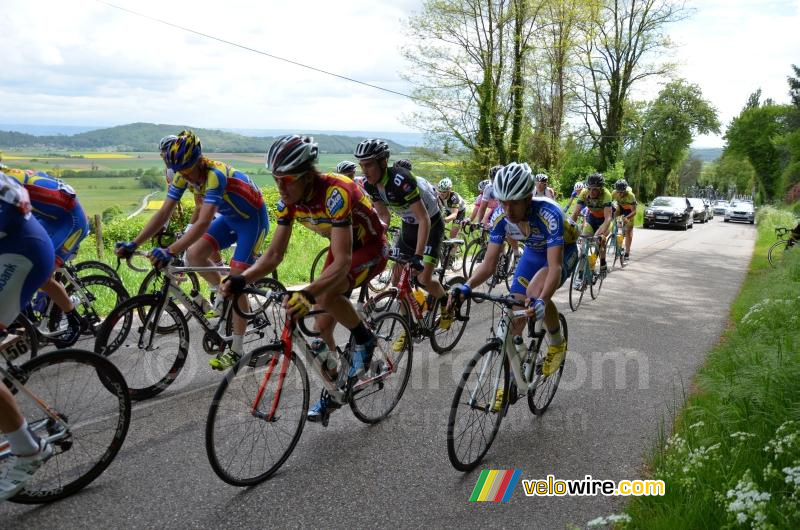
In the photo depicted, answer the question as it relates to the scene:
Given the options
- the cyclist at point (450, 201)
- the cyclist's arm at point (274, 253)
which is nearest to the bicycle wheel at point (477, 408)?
the cyclist's arm at point (274, 253)

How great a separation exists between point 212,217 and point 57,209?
157cm

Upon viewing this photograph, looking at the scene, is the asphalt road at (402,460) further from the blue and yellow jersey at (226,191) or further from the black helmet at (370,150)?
the black helmet at (370,150)

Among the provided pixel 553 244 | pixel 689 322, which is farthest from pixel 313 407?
pixel 689 322

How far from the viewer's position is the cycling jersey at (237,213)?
17.5ft

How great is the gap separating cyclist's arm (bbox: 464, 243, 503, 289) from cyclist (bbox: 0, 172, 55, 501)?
282cm

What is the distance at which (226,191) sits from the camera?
17.8 feet

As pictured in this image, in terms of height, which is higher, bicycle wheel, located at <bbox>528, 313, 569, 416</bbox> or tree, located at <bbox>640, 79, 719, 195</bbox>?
tree, located at <bbox>640, 79, 719, 195</bbox>

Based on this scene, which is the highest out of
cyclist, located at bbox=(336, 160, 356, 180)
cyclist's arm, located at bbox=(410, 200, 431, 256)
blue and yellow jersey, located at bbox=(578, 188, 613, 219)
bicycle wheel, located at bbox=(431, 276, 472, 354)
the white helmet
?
cyclist, located at bbox=(336, 160, 356, 180)

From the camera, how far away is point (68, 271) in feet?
18.4

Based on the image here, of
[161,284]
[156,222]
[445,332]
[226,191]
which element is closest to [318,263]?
[445,332]

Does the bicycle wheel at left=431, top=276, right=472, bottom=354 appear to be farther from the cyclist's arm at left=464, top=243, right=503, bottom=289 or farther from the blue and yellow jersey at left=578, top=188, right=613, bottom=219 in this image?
the blue and yellow jersey at left=578, top=188, right=613, bottom=219

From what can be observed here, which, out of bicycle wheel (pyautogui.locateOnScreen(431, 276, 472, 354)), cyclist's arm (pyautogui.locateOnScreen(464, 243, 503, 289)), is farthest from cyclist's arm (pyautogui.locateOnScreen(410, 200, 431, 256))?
cyclist's arm (pyautogui.locateOnScreen(464, 243, 503, 289))

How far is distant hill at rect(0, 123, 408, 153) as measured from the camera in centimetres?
2545

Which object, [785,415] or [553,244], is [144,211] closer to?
[553,244]
